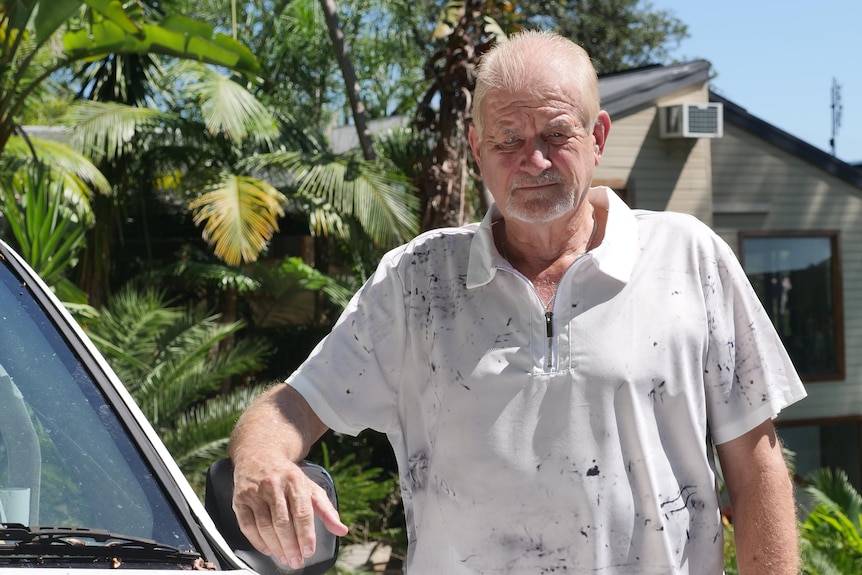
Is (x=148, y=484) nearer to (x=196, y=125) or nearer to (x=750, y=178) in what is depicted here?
(x=196, y=125)

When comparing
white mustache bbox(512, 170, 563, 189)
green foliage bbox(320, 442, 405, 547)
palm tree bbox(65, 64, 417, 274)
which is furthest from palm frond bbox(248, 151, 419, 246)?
white mustache bbox(512, 170, 563, 189)

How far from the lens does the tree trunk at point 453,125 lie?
29.7 feet

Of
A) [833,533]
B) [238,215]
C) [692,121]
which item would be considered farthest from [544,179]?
[692,121]

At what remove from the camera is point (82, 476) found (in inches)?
77.0

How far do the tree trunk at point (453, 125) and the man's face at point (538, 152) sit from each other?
686cm

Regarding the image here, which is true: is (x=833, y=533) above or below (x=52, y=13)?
below

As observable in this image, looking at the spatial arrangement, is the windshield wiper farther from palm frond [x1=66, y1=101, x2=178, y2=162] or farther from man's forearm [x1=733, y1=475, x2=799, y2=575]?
palm frond [x1=66, y1=101, x2=178, y2=162]

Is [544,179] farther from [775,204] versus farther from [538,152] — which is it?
[775,204]

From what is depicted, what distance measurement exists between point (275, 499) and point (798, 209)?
48.9 ft

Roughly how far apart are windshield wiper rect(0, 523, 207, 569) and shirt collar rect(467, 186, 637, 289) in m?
0.82

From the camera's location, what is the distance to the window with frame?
15.5m

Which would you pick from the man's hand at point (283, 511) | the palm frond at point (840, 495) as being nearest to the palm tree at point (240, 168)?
the palm frond at point (840, 495)

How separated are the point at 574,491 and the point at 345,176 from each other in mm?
8455

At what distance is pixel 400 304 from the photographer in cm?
225
